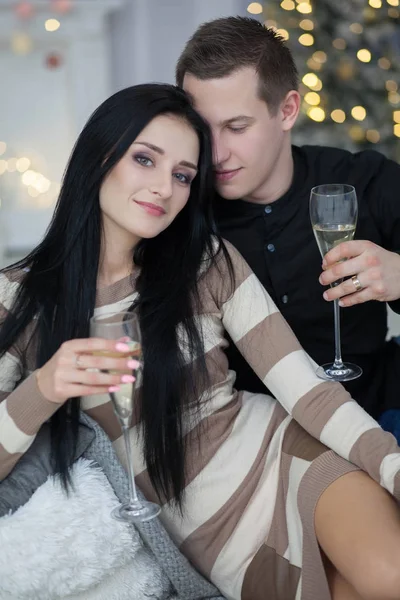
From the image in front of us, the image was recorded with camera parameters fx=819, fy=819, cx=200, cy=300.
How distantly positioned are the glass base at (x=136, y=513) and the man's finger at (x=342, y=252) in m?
0.65

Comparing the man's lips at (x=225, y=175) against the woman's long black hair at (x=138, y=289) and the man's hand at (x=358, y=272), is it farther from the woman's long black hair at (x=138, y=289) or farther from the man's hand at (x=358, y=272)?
the man's hand at (x=358, y=272)

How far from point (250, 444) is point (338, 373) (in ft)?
0.85

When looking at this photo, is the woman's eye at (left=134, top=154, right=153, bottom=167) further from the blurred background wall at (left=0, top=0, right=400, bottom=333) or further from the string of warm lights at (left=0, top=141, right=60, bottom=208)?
the string of warm lights at (left=0, top=141, right=60, bottom=208)

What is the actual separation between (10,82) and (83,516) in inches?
178

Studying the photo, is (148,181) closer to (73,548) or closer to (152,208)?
(152,208)

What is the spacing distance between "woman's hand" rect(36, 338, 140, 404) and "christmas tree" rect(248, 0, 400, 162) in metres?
3.29

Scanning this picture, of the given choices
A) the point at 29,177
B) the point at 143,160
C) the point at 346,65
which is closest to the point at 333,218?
the point at 143,160

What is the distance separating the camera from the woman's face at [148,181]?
1.89 m

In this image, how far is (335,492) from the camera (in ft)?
5.41

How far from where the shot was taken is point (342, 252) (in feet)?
5.82

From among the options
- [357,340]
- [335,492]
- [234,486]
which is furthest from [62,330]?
[357,340]

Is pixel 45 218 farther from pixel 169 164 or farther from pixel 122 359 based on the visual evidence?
pixel 122 359

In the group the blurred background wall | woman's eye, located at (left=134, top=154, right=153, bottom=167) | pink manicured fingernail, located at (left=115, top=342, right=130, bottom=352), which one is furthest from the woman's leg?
the blurred background wall

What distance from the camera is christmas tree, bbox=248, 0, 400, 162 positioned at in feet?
14.3
